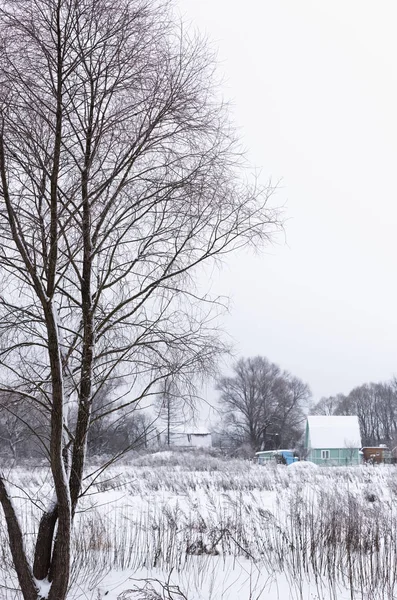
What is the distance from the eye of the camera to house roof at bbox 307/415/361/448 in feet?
163

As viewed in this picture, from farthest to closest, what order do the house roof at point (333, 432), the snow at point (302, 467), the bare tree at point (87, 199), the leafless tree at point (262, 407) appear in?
the leafless tree at point (262, 407)
the house roof at point (333, 432)
the snow at point (302, 467)
the bare tree at point (87, 199)

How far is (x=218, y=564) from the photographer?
6969 mm

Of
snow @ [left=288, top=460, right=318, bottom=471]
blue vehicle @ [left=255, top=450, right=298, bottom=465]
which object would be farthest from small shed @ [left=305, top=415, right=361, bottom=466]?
snow @ [left=288, top=460, right=318, bottom=471]

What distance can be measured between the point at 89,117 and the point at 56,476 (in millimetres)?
2480

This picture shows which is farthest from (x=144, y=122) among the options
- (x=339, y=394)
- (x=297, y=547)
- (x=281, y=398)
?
(x=339, y=394)

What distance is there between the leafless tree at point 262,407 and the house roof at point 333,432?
11.2 metres

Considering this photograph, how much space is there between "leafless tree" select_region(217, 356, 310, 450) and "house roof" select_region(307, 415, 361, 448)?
11222 mm

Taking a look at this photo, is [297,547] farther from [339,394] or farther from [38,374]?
[339,394]

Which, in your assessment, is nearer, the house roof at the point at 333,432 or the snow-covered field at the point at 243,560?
the snow-covered field at the point at 243,560

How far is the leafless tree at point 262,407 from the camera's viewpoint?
64.2m

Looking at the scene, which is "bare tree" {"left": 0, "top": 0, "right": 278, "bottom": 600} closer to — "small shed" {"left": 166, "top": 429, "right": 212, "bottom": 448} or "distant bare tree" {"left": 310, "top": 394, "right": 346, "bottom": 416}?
"small shed" {"left": 166, "top": 429, "right": 212, "bottom": 448}

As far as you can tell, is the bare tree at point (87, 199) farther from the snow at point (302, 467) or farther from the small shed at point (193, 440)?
the small shed at point (193, 440)

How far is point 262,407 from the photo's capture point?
215ft

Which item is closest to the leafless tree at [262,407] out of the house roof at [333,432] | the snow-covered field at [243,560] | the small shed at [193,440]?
the small shed at [193,440]
